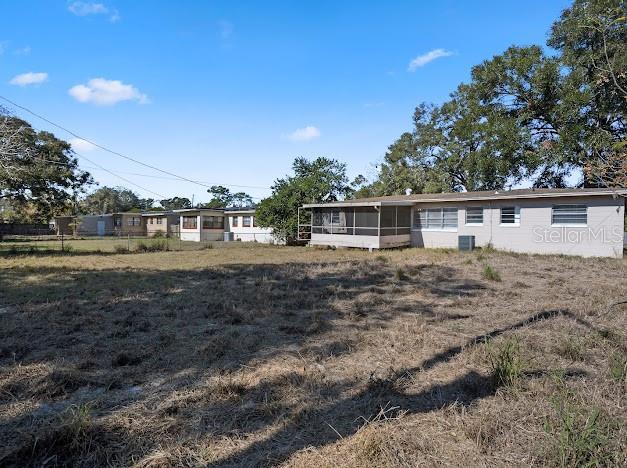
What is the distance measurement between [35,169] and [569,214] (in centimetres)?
2475

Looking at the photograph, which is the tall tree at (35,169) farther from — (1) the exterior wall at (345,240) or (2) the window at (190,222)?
(1) the exterior wall at (345,240)

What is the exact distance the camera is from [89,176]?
24141 mm

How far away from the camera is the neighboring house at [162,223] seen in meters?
43.0

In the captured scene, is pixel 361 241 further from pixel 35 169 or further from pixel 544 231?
pixel 35 169

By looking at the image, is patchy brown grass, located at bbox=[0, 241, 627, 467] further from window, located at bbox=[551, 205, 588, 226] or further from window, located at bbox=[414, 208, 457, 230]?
window, located at bbox=[414, 208, 457, 230]

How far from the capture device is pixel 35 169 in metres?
18.6

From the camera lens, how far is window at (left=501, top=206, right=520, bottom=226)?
18.4 metres

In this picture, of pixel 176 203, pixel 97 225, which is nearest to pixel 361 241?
pixel 97 225

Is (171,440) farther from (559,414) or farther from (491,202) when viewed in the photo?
(491,202)

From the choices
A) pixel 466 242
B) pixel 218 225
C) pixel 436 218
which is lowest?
pixel 466 242

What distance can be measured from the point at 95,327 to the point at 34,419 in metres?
2.97

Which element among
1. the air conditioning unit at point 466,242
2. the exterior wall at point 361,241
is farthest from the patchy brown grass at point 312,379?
the exterior wall at point 361,241

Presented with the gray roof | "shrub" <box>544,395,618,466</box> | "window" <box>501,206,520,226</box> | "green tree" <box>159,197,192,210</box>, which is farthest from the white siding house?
"green tree" <box>159,197,192,210</box>

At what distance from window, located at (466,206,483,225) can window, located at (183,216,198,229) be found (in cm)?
2299
